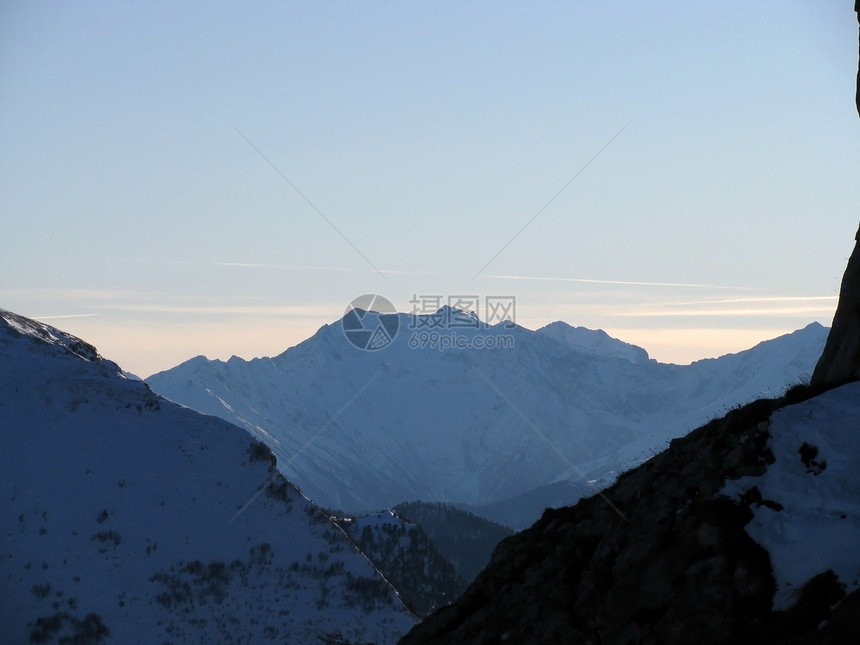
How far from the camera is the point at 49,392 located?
59.7 metres

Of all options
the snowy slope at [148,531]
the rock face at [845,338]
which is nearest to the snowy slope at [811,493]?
the rock face at [845,338]

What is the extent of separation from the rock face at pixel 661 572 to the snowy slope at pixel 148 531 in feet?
77.2

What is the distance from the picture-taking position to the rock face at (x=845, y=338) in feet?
77.6

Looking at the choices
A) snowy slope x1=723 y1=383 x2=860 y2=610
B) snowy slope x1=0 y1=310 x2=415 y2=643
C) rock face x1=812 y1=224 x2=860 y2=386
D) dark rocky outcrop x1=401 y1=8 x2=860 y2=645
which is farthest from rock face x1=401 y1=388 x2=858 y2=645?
snowy slope x1=0 y1=310 x2=415 y2=643

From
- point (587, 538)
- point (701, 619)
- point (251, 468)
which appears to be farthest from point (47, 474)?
point (701, 619)

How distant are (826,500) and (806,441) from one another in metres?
1.66

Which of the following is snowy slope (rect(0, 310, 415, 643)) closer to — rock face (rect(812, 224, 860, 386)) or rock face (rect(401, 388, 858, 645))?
rock face (rect(401, 388, 858, 645))

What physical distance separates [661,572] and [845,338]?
8.93 meters

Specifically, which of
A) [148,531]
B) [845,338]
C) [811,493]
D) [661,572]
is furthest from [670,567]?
[148,531]

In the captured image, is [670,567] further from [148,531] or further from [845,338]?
[148,531]

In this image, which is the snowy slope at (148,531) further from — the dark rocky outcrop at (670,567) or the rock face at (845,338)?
the rock face at (845,338)

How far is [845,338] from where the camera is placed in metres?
24.5

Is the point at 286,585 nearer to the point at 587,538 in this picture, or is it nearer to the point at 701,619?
the point at 587,538

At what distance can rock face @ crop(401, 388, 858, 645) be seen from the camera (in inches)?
699
